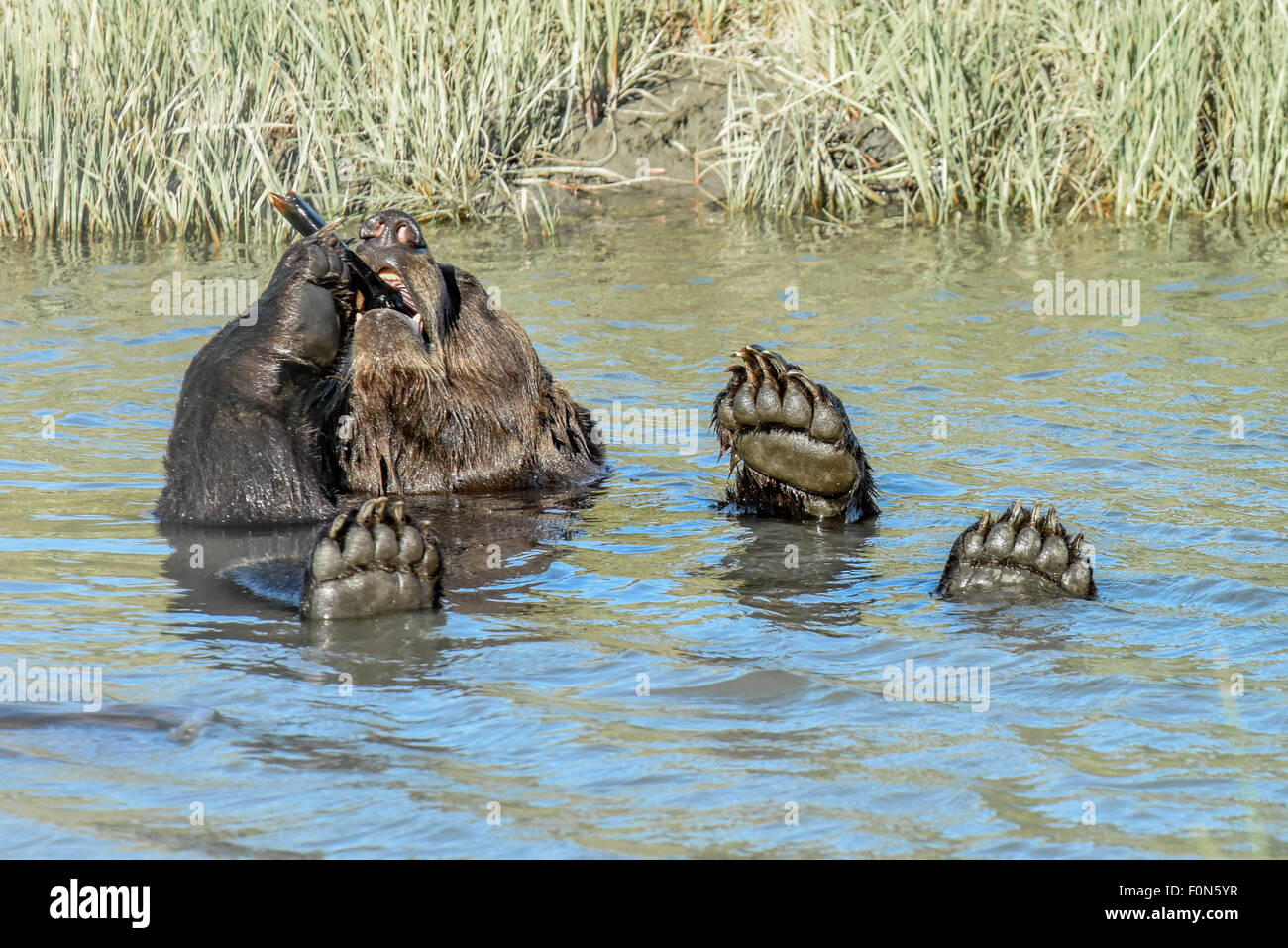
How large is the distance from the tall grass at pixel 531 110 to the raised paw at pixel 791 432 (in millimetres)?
5873

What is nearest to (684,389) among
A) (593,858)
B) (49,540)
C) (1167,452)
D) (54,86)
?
(1167,452)

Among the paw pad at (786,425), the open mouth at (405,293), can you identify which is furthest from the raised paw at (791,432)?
the open mouth at (405,293)

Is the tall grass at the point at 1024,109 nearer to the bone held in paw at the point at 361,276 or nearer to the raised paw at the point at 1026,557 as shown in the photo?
the bone held in paw at the point at 361,276

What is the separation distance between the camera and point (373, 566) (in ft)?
12.7

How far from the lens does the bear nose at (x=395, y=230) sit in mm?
5086

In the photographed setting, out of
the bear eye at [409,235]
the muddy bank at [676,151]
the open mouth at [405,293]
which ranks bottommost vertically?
the open mouth at [405,293]

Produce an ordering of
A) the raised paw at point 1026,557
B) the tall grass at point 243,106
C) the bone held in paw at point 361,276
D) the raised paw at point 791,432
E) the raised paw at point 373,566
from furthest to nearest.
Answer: the tall grass at point 243,106 → the bone held in paw at point 361,276 → the raised paw at point 791,432 → the raised paw at point 1026,557 → the raised paw at point 373,566

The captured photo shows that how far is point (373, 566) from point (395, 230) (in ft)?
5.21

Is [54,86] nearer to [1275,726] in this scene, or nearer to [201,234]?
[201,234]

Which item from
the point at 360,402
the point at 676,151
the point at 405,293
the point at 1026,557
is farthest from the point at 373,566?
the point at 676,151

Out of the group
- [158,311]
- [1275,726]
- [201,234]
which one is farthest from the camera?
[201,234]

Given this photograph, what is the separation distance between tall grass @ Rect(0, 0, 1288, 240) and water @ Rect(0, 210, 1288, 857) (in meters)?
2.68

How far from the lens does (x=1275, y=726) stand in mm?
3248

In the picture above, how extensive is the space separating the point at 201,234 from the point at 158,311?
6.42 ft
